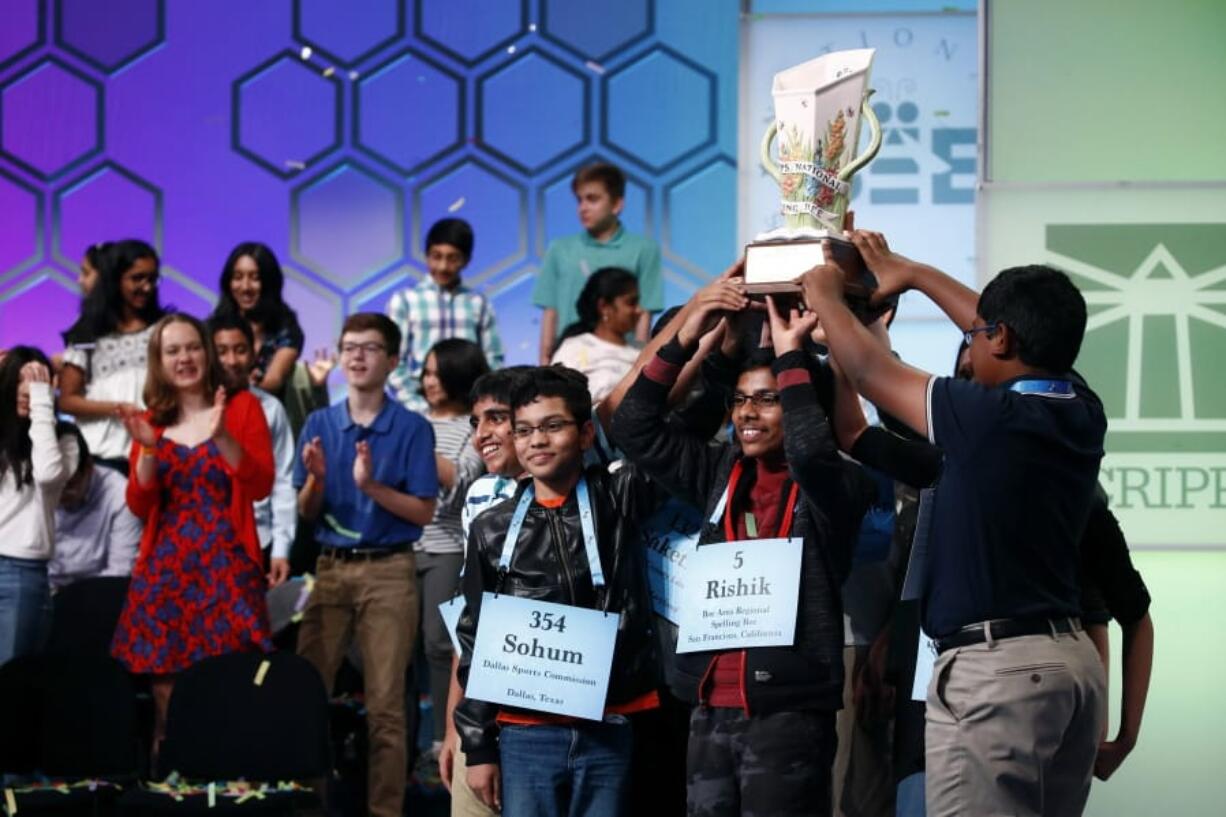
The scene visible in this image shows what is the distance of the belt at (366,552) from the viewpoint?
5.30 m

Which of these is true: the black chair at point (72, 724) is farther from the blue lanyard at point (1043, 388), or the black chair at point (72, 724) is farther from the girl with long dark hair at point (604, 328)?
the blue lanyard at point (1043, 388)

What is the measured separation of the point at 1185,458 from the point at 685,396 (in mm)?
2081

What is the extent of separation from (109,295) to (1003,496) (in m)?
4.06

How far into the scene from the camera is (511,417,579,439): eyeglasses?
368cm

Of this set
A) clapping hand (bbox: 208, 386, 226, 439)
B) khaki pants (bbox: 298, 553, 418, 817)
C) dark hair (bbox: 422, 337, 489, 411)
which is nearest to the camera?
clapping hand (bbox: 208, 386, 226, 439)

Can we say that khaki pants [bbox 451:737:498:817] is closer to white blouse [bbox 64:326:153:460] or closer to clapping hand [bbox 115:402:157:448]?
clapping hand [bbox 115:402:157:448]

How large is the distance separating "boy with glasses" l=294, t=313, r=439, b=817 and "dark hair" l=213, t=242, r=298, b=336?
113 cm

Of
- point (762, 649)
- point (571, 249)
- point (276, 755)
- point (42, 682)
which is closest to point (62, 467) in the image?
point (42, 682)

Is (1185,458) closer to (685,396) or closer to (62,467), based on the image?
(685,396)

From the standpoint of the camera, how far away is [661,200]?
771cm

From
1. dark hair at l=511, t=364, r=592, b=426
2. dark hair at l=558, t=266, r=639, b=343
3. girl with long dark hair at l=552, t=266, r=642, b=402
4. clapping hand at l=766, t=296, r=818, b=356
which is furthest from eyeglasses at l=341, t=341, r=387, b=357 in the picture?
clapping hand at l=766, t=296, r=818, b=356

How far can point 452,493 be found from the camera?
5625 mm

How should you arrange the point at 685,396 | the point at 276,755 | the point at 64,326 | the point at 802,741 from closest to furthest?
the point at 802,741, the point at 685,396, the point at 276,755, the point at 64,326

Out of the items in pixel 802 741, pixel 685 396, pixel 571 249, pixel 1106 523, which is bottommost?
pixel 802 741
